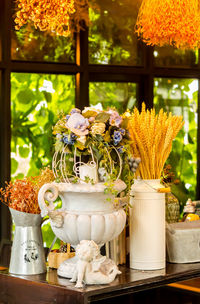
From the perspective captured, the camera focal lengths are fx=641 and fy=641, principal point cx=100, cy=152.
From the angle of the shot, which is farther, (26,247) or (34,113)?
(34,113)

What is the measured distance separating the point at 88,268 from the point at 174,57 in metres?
4.18

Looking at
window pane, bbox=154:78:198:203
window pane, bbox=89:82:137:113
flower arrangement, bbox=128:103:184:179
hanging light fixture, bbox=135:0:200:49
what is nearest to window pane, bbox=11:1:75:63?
window pane, bbox=89:82:137:113

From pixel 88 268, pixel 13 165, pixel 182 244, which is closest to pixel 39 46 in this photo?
pixel 13 165

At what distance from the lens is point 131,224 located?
2.66 metres

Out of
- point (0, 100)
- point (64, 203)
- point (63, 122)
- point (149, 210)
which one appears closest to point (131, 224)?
point (149, 210)

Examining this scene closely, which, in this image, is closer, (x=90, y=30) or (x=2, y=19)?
(x=2, y=19)

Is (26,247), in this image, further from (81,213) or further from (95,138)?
(95,138)

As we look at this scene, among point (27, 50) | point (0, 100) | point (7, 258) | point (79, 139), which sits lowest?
point (7, 258)

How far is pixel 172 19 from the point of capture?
A: 4.25 meters

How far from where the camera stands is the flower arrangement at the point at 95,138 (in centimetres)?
240

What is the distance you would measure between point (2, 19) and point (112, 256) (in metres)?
3.05

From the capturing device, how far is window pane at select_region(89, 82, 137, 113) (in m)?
5.86

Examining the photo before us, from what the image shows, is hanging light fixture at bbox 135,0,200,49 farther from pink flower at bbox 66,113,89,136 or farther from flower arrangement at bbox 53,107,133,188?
pink flower at bbox 66,113,89,136

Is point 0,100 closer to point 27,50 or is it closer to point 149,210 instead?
point 27,50
